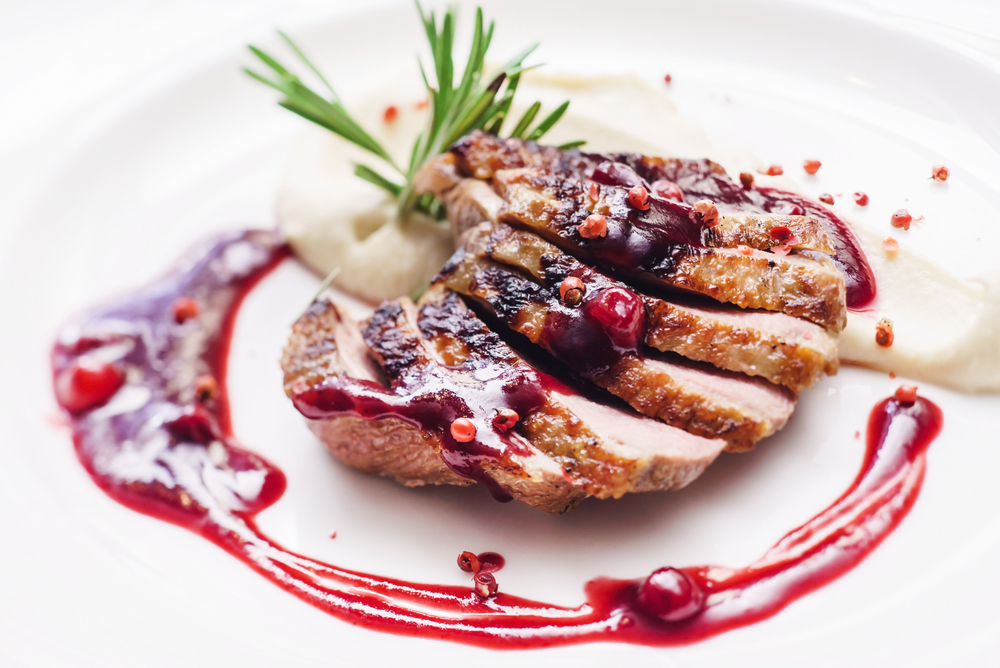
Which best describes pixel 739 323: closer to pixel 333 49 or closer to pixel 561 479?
pixel 561 479

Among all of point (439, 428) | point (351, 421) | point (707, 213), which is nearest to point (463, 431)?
point (439, 428)

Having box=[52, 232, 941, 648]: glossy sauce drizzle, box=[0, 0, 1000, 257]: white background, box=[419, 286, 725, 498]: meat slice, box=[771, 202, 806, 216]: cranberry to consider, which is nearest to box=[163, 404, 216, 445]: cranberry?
box=[52, 232, 941, 648]: glossy sauce drizzle

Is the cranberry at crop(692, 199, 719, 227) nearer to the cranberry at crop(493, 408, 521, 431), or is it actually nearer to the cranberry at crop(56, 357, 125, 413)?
the cranberry at crop(493, 408, 521, 431)

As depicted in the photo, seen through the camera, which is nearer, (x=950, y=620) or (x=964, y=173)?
(x=950, y=620)

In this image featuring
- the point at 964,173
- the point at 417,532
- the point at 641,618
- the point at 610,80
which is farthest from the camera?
the point at 610,80

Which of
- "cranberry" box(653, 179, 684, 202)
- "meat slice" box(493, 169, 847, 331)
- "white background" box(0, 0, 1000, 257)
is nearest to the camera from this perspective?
"meat slice" box(493, 169, 847, 331)

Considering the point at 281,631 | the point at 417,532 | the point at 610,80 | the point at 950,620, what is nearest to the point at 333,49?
the point at 610,80
